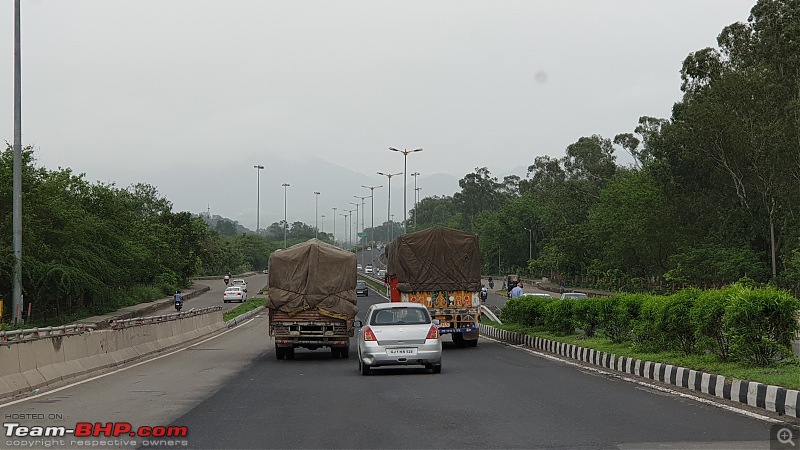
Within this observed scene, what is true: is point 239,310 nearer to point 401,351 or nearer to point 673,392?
point 401,351

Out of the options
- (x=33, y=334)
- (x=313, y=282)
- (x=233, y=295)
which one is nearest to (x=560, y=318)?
(x=313, y=282)

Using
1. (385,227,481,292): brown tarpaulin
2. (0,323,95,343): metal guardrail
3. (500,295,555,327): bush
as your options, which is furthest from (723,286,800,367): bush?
(500,295,555,327): bush

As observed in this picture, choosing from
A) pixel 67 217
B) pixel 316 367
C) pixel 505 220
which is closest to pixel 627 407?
pixel 316 367

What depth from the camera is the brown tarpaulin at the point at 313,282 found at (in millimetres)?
24734

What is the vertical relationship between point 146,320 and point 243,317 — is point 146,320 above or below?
above

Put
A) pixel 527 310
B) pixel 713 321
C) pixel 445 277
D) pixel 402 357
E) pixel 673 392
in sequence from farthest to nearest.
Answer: pixel 527 310
pixel 445 277
pixel 402 357
pixel 713 321
pixel 673 392

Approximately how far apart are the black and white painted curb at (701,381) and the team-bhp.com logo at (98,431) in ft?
23.9

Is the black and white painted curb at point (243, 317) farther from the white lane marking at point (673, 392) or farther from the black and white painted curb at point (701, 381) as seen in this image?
the black and white painted curb at point (701, 381)

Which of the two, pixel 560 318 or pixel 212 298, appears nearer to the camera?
pixel 560 318

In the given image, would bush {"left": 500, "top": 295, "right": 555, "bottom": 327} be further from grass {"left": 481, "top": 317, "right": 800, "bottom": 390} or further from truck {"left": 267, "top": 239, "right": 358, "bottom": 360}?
truck {"left": 267, "top": 239, "right": 358, "bottom": 360}

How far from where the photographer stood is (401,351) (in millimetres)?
18734

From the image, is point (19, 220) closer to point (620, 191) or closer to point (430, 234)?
point (430, 234)

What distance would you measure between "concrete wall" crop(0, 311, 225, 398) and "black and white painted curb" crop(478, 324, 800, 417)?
10.9 metres

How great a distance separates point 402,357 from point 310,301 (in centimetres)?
654
